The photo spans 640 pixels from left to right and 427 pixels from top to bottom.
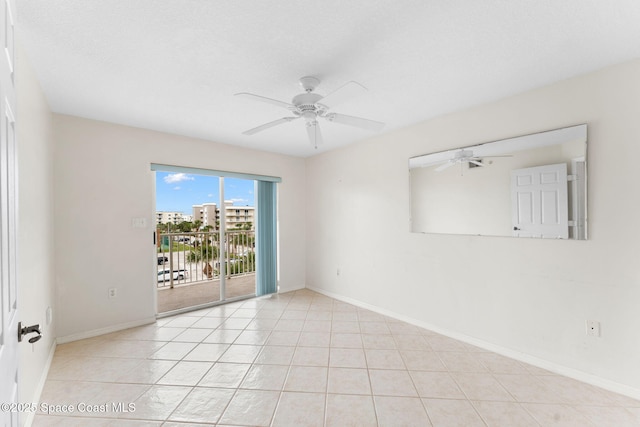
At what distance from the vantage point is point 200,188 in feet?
15.0

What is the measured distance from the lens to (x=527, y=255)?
97.4 inches

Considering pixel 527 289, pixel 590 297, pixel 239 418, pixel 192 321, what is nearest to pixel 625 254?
pixel 590 297

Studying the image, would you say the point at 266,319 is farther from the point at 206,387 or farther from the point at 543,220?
the point at 543,220

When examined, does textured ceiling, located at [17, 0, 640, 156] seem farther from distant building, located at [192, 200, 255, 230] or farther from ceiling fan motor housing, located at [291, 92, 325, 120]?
distant building, located at [192, 200, 255, 230]

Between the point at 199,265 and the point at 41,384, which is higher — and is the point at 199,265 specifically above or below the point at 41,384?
above

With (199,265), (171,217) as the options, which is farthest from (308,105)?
(199,265)

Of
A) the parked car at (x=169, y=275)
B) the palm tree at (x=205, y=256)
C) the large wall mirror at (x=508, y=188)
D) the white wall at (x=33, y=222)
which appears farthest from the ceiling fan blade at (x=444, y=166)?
the parked car at (x=169, y=275)

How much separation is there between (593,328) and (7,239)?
3425 mm

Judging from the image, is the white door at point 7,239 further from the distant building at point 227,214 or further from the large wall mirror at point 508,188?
the distant building at point 227,214

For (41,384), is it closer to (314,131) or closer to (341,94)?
(314,131)

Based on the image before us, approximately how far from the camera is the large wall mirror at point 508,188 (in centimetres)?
222

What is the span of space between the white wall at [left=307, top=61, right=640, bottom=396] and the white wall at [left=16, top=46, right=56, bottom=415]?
331 cm

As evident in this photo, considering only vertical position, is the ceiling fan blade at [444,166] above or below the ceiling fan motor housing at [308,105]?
below

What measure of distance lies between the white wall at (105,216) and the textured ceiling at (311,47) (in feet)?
1.70
